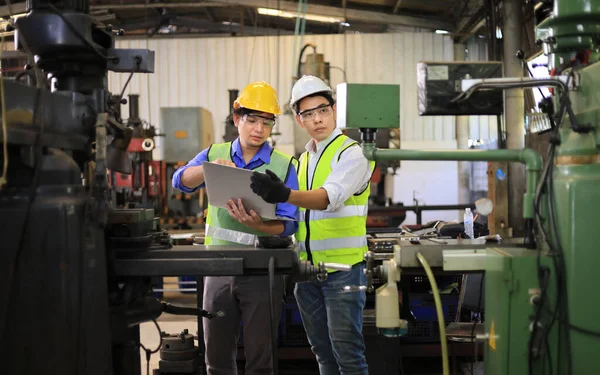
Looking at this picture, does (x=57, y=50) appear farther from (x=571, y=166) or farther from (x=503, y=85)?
→ (x=571, y=166)

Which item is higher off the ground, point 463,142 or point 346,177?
point 463,142

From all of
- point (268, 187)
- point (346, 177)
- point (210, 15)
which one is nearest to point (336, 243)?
point (346, 177)

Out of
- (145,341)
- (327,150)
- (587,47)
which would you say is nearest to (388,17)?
(145,341)

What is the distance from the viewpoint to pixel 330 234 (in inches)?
86.0

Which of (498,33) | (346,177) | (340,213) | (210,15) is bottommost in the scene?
(340,213)

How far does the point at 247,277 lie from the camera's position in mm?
2119

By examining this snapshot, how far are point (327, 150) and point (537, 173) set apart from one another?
2.75 ft

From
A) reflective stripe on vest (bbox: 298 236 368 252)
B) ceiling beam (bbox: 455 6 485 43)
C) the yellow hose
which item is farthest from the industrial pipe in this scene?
ceiling beam (bbox: 455 6 485 43)

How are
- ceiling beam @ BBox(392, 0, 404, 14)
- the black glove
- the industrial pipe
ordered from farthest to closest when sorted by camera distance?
ceiling beam @ BBox(392, 0, 404, 14)
the black glove
the industrial pipe

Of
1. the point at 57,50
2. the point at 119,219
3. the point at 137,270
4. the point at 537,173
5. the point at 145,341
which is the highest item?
the point at 57,50

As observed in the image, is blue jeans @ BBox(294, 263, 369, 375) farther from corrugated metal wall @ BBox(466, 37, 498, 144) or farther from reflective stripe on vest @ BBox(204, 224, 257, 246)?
corrugated metal wall @ BBox(466, 37, 498, 144)

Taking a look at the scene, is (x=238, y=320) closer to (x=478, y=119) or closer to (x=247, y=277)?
(x=247, y=277)

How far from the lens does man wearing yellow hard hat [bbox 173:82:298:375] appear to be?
213 centimetres

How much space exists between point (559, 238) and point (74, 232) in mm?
1128
